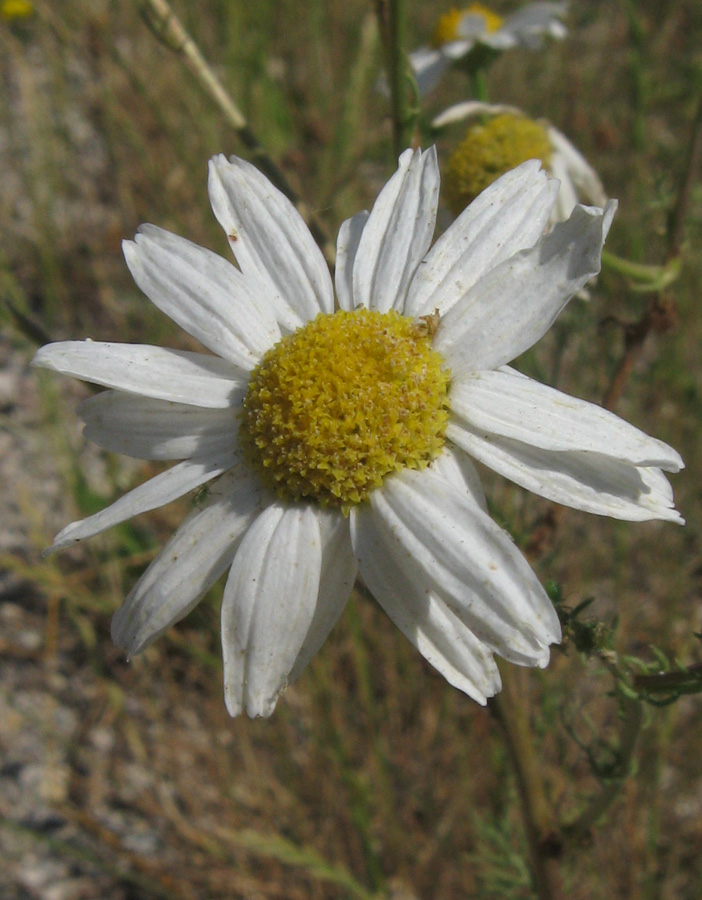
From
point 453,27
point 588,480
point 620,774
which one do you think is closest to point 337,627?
point 620,774

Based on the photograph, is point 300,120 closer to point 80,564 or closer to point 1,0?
point 1,0

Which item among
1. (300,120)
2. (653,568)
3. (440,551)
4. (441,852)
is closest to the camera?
(440,551)

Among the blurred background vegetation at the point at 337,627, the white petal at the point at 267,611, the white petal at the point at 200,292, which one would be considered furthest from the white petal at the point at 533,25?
the white petal at the point at 267,611

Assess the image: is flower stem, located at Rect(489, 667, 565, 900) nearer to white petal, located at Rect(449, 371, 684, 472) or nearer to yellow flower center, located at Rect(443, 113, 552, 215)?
white petal, located at Rect(449, 371, 684, 472)

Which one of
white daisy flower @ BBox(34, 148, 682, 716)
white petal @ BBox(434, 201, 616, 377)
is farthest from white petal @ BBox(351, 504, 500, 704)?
white petal @ BBox(434, 201, 616, 377)

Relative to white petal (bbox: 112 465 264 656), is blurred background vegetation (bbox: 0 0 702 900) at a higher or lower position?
lower

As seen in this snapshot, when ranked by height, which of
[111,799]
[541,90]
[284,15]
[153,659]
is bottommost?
[111,799]

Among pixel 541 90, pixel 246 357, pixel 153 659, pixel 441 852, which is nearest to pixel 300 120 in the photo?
pixel 541 90

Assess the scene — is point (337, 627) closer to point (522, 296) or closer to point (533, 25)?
point (522, 296)
